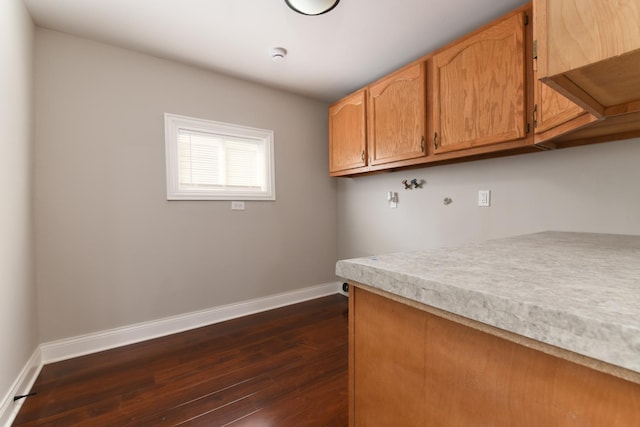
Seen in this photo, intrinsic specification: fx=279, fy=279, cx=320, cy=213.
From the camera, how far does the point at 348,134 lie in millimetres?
2979

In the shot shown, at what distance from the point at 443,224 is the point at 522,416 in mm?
2203

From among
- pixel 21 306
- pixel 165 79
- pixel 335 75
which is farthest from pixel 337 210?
pixel 21 306

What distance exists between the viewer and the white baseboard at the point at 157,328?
2.09m

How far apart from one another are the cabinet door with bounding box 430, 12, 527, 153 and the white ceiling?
0.23m

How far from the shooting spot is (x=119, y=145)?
2.29 metres

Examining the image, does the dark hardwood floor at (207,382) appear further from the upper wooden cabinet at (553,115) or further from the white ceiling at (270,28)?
the white ceiling at (270,28)

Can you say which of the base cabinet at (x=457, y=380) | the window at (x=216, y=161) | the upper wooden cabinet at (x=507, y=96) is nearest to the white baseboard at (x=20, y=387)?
the window at (x=216, y=161)

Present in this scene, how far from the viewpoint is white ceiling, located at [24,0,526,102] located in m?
1.83

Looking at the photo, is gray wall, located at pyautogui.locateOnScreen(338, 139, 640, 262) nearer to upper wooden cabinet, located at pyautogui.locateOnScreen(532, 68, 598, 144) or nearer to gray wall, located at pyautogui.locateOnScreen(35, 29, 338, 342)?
upper wooden cabinet, located at pyautogui.locateOnScreen(532, 68, 598, 144)

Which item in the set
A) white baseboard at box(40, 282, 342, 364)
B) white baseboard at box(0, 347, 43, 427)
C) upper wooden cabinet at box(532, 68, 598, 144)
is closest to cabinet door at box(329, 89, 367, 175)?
upper wooden cabinet at box(532, 68, 598, 144)

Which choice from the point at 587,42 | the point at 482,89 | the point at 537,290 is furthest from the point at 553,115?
the point at 537,290

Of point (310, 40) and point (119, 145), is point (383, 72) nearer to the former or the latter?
point (310, 40)

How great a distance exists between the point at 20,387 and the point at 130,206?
1.30 metres

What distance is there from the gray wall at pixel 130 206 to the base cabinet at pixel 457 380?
2259mm
